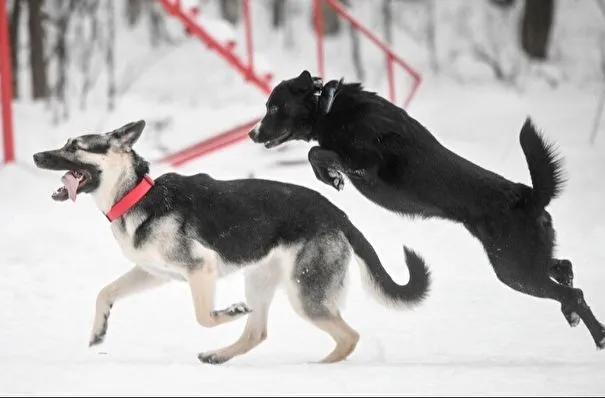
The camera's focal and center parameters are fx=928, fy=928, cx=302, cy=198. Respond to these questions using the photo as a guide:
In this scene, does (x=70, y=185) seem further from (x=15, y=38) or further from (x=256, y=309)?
(x=15, y=38)

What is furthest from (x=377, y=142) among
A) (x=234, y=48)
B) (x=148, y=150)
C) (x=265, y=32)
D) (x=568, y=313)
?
(x=265, y=32)

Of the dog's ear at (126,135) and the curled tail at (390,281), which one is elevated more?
the dog's ear at (126,135)

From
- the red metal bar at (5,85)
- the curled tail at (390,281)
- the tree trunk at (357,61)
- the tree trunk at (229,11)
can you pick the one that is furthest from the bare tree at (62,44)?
the curled tail at (390,281)

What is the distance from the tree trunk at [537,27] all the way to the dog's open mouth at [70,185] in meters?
12.9

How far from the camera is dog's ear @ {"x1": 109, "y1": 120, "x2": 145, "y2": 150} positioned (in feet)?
16.1

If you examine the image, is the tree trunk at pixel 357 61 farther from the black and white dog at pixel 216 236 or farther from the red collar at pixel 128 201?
the red collar at pixel 128 201

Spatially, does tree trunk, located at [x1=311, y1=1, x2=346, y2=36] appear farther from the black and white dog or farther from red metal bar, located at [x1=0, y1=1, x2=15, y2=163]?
the black and white dog

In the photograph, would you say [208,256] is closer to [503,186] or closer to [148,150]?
[503,186]

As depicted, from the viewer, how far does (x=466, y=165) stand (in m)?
4.95

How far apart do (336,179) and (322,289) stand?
61cm

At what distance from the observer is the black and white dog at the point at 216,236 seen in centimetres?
475

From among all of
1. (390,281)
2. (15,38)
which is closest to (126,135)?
(390,281)

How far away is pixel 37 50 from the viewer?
47.0 feet

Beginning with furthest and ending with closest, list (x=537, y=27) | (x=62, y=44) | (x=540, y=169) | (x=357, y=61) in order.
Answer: (x=357, y=61)
(x=537, y=27)
(x=62, y=44)
(x=540, y=169)
